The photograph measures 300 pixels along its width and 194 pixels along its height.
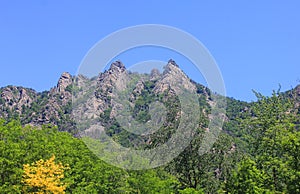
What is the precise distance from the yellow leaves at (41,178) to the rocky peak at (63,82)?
112 m

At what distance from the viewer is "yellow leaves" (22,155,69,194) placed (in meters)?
28.2

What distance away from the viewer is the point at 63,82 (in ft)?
474

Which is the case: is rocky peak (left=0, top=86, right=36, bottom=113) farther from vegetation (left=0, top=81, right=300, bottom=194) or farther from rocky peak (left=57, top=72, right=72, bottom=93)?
vegetation (left=0, top=81, right=300, bottom=194)

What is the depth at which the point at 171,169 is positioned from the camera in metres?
40.9

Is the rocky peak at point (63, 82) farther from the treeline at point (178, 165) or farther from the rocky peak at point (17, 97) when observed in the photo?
the treeline at point (178, 165)

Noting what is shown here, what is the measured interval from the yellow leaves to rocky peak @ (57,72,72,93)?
112 metres

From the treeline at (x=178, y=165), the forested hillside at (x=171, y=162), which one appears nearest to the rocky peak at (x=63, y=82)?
the forested hillside at (x=171, y=162)

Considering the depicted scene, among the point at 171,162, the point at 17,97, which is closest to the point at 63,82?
the point at 17,97

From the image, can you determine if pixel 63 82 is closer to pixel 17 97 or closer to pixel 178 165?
pixel 17 97

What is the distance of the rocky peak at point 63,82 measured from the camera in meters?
140

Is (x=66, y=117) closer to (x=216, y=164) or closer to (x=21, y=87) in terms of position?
(x=21, y=87)

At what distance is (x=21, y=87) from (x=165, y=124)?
117643mm

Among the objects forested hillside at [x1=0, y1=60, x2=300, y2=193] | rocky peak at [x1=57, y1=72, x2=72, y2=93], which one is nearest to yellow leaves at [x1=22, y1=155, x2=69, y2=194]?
forested hillside at [x1=0, y1=60, x2=300, y2=193]

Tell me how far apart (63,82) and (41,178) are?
118211mm
